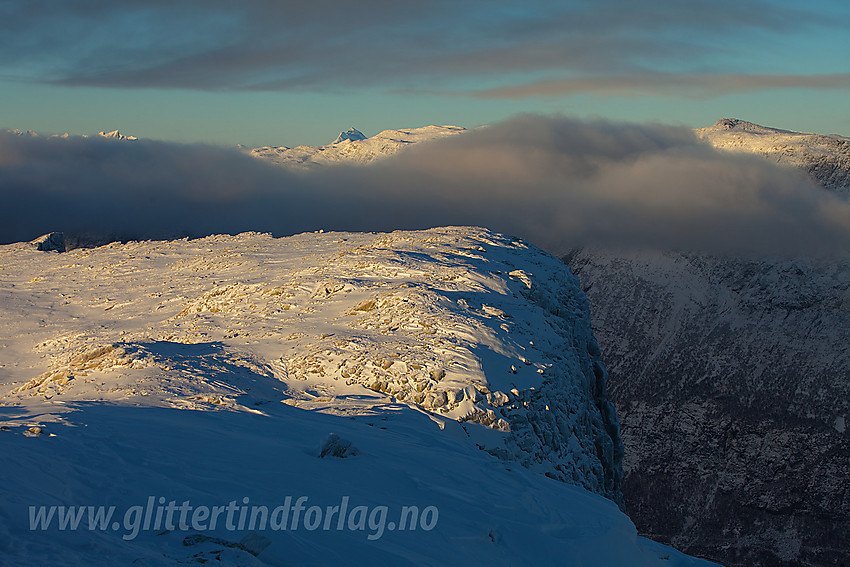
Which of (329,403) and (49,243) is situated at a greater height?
(329,403)

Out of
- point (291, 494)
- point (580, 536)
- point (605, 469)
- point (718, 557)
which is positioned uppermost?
point (291, 494)

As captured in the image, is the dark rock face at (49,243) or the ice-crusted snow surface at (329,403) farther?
the dark rock face at (49,243)

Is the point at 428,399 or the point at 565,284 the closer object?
the point at 428,399

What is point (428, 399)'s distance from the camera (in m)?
20.3

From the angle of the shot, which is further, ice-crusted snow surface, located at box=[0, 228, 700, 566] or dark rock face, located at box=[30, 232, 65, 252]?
dark rock face, located at box=[30, 232, 65, 252]

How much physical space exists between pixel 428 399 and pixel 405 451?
14.6ft

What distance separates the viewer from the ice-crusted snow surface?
11.1 m

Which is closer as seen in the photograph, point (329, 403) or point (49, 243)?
point (329, 403)

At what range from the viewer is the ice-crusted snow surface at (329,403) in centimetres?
1114

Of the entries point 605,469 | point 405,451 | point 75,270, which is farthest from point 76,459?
point 75,270

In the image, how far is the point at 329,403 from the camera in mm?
19953

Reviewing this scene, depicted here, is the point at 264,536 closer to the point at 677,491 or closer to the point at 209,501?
the point at 209,501

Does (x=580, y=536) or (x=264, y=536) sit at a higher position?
(x=264, y=536)

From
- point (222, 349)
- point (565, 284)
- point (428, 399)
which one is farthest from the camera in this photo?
point (565, 284)
